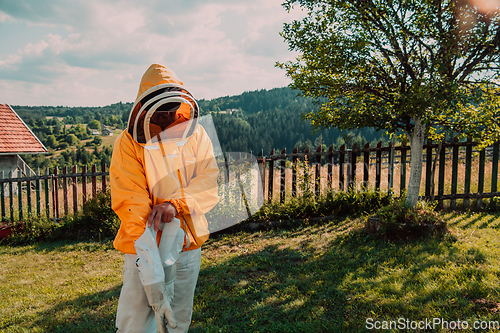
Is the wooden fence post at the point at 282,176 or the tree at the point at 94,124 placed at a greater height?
the tree at the point at 94,124

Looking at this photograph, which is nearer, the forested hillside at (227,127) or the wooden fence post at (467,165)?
the wooden fence post at (467,165)

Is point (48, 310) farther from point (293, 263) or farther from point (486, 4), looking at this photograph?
point (486, 4)

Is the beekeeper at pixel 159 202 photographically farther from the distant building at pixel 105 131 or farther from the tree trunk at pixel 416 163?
the distant building at pixel 105 131

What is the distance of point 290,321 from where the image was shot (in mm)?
3182

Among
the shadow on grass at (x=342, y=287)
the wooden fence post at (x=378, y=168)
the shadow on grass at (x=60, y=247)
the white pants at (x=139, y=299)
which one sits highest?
the wooden fence post at (x=378, y=168)

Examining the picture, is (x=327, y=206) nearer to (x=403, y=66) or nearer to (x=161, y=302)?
(x=403, y=66)

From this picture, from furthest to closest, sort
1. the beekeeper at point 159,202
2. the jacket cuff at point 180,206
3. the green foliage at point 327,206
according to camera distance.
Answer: the green foliage at point 327,206 < the jacket cuff at point 180,206 < the beekeeper at point 159,202

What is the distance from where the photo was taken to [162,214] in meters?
2.06

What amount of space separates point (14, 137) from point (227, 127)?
6343cm

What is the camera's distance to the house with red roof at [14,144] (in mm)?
18281

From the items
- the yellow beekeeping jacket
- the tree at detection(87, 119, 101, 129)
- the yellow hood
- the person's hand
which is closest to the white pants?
the yellow beekeeping jacket

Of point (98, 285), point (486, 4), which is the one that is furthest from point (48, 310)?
point (486, 4)

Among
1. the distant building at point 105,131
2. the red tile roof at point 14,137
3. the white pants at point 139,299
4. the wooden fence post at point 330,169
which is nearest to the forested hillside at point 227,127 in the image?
the distant building at point 105,131

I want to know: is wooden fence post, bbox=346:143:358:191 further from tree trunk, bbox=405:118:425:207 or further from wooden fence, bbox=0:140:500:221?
tree trunk, bbox=405:118:425:207
